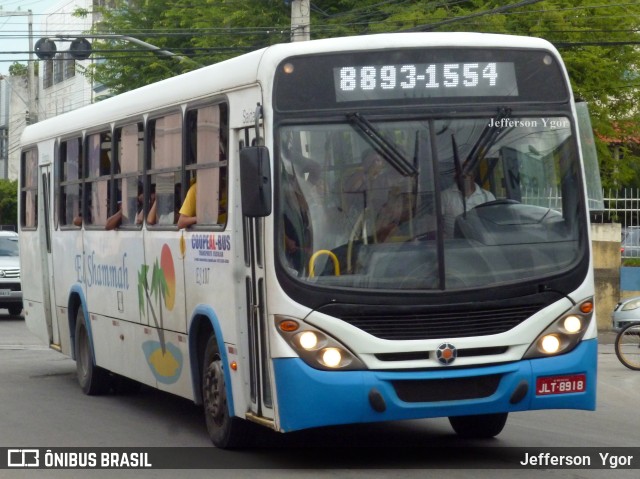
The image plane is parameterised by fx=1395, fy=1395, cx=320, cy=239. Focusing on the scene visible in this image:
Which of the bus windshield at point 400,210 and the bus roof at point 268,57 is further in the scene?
the bus roof at point 268,57

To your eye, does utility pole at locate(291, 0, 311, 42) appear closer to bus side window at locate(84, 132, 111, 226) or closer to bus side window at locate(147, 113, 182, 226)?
bus side window at locate(84, 132, 111, 226)

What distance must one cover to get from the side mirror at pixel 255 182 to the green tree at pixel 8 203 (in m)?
58.5

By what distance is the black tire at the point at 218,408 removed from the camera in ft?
32.7

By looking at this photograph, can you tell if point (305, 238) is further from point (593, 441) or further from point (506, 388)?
point (593, 441)

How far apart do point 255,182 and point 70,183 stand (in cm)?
661

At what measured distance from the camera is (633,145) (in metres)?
33.4

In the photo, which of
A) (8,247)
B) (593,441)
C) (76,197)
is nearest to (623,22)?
(8,247)

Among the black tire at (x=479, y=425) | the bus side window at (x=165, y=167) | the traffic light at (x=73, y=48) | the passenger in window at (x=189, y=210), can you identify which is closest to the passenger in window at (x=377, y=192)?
the passenger in window at (x=189, y=210)

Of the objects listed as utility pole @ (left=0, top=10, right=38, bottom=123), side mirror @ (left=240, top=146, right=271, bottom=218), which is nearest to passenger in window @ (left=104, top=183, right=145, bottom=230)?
side mirror @ (left=240, top=146, right=271, bottom=218)

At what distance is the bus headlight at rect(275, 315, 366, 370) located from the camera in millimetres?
8758

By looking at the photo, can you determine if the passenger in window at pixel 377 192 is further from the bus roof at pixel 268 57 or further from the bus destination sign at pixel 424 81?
the bus roof at pixel 268 57

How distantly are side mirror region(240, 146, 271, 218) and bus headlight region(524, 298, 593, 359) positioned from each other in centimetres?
197

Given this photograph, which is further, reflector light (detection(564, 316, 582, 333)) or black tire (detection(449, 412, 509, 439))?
black tire (detection(449, 412, 509, 439))

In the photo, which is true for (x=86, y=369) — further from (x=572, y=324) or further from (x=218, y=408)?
(x=572, y=324)
